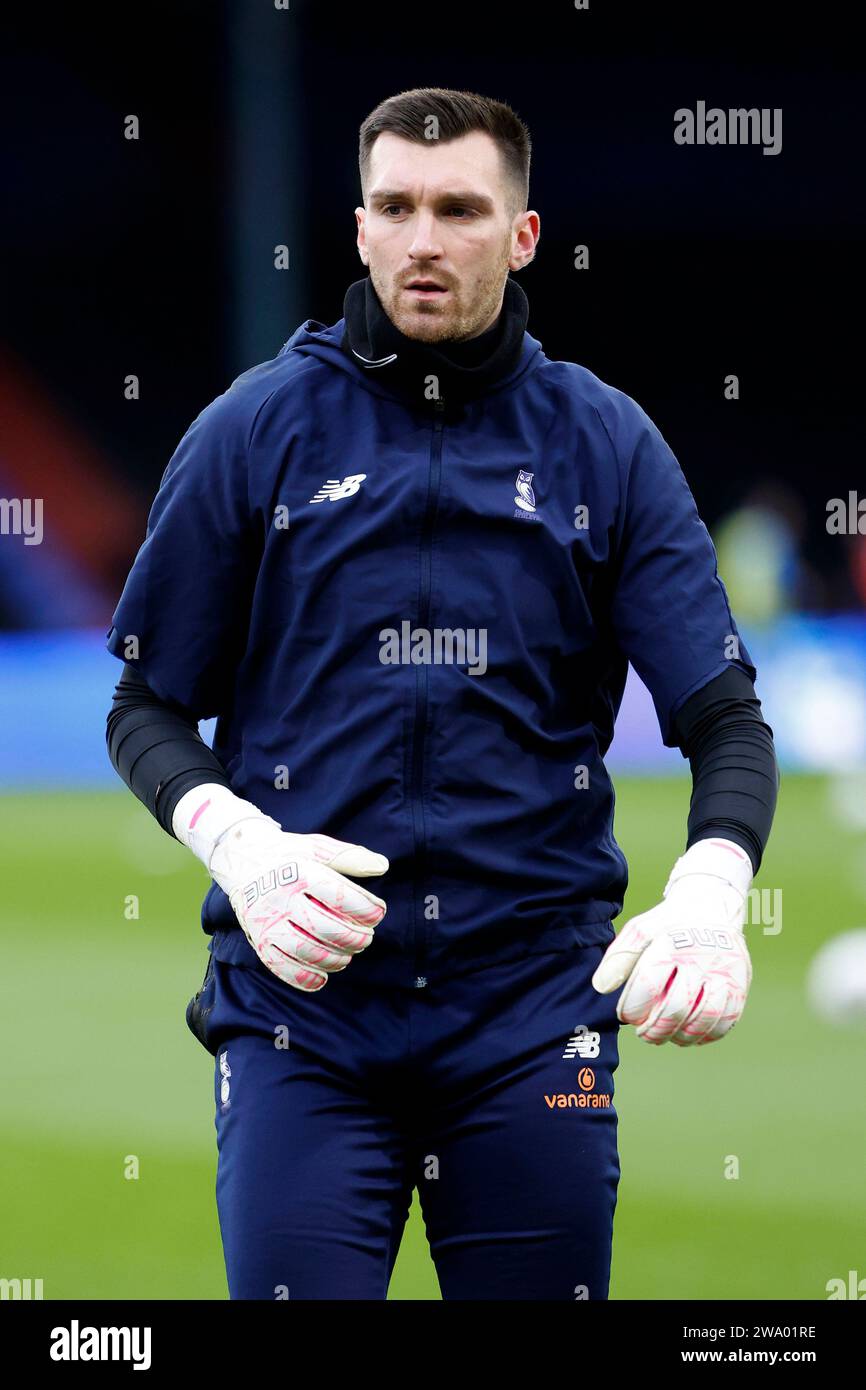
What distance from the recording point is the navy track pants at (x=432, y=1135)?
229cm

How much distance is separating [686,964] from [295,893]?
44 cm

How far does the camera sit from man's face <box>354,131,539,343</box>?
2.44 metres

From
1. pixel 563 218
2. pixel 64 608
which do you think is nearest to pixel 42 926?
pixel 64 608

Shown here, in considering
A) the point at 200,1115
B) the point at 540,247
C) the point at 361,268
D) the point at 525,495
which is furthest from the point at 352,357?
the point at 361,268

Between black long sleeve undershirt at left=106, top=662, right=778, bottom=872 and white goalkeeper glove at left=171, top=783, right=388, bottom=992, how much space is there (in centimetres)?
12

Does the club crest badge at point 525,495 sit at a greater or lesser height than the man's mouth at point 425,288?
lesser

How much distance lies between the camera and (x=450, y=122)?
8.13ft

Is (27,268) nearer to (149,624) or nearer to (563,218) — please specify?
(563,218)

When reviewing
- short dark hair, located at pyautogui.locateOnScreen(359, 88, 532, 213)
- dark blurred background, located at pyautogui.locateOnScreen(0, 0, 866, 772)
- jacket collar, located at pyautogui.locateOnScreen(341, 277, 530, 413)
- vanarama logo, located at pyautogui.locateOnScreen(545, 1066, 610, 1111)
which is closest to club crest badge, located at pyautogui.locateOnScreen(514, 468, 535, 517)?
jacket collar, located at pyautogui.locateOnScreen(341, 277, 530, 413)

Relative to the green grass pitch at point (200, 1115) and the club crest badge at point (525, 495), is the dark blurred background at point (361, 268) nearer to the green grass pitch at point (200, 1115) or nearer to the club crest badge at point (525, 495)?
the green grass pitch at point (200, 1115)

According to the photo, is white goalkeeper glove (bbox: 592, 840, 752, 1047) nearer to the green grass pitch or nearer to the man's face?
the man's face

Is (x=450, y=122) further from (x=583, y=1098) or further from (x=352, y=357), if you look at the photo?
(x=583, y=1098)

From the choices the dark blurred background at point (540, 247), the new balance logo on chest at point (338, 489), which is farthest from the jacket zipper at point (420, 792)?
the dark blurred background at point (540, 247)

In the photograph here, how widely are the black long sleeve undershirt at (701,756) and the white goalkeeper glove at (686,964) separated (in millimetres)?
83
